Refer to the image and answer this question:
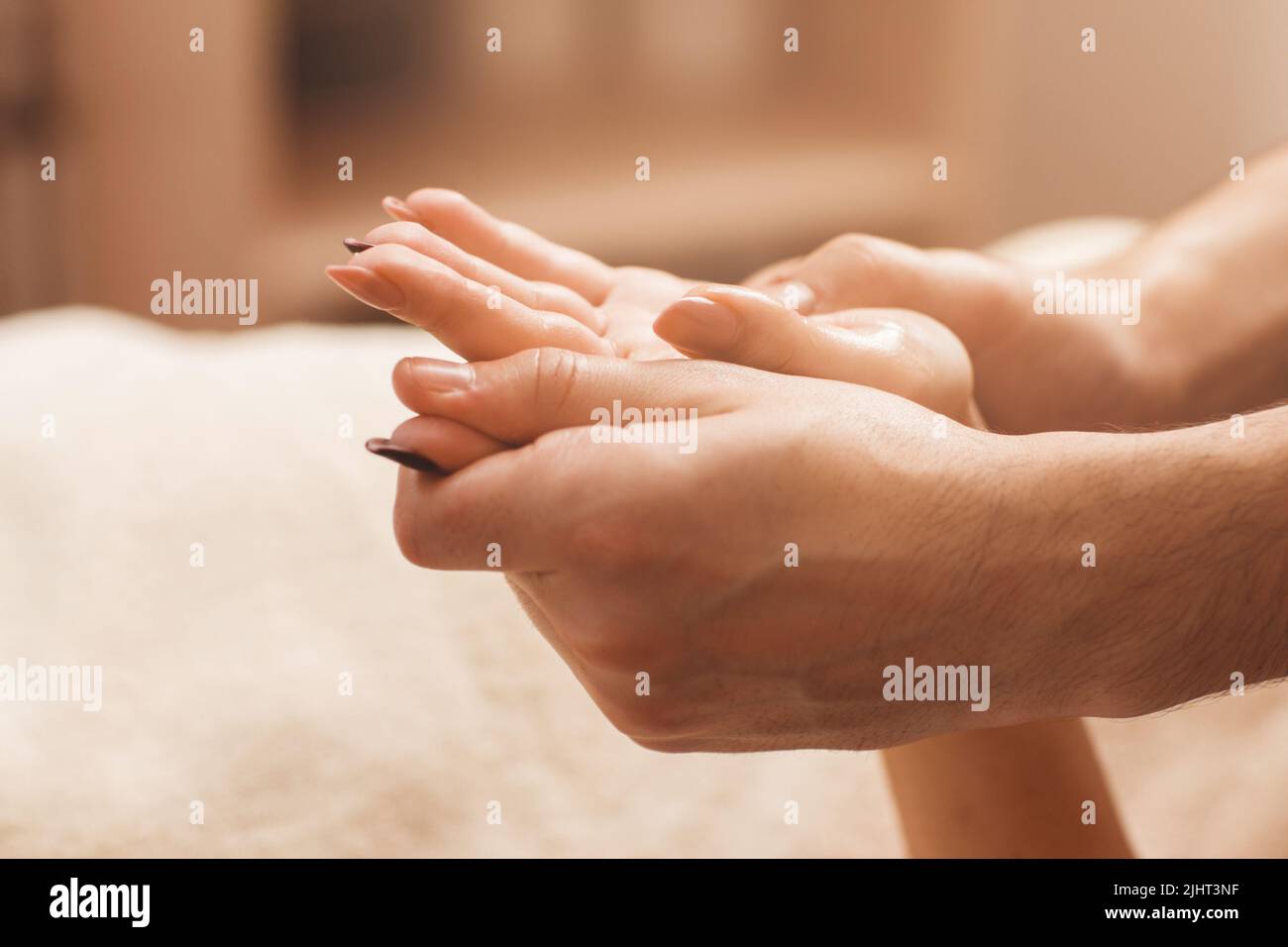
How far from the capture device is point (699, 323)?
521 mm

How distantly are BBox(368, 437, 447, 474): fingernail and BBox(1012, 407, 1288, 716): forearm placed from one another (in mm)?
223

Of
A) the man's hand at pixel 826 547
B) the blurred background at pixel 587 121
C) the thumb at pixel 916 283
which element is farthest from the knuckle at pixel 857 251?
the blurred background at pixel 587 121

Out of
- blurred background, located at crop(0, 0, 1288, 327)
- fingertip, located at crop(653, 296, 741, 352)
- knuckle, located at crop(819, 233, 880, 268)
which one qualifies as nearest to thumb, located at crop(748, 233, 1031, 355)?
knuckle, located at crop(819, 233, 880, 268)

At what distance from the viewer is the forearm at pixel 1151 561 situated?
0.49m

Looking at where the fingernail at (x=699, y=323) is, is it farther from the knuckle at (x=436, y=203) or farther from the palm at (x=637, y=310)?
the knuckle at (x=436, y=203)

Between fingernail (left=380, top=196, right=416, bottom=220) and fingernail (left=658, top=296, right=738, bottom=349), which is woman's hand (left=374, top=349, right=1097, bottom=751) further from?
fingernail (left=380, top=196, right=416, bottom=220)

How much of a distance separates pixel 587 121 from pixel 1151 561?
1535mm

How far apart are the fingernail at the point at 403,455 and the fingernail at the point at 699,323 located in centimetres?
11

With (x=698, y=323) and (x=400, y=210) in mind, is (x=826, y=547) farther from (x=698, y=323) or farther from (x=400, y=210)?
(x=400, y=210)

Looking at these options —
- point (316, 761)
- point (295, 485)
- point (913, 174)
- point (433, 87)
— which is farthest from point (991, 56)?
point (316, 761)

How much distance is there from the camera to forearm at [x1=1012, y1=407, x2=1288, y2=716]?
49 cm

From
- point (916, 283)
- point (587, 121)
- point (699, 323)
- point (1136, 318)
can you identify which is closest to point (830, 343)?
point (699, 323)

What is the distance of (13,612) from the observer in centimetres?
73

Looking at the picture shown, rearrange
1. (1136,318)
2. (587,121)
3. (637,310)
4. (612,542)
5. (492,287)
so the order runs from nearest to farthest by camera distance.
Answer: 1. (612,542)
2. (492,287)
3. (637,310)
4. (1136,318)
5. (587,121)
